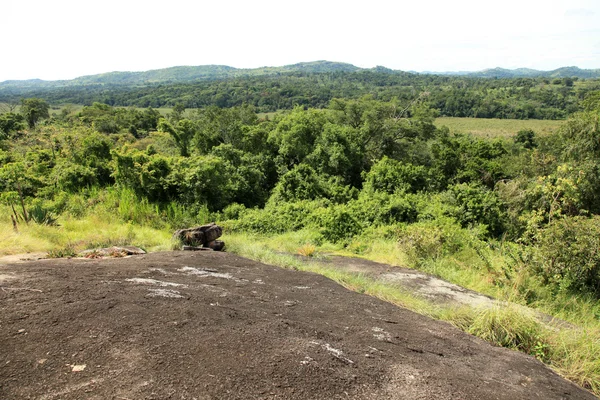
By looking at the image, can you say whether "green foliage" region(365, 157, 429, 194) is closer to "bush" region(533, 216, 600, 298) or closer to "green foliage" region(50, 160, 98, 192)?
"bush" region(533, 216, 600, 298)

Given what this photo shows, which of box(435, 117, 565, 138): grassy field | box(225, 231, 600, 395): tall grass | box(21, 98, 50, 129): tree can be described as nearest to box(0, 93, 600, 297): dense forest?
box(225, 231, 600, 395): tall grass

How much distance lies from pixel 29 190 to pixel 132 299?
15809 mm

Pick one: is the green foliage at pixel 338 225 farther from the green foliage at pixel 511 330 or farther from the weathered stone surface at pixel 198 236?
the green foliage at pixel 511 330

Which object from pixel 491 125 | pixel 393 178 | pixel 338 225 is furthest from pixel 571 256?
pixel 491 125

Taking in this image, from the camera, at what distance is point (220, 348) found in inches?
147

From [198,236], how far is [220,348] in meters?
6.27

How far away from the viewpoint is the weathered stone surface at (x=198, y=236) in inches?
376

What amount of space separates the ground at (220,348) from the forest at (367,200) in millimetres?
1346

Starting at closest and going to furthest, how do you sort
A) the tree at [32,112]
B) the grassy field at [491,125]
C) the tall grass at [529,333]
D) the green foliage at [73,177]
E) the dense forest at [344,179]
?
1. the tall grass at [529,333]
2. the dense forest at [344,179]
3. the green foliage at [73,177]
4. the tree at [32,112]
5. the grassy field at [491,125]

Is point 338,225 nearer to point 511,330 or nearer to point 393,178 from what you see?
point 393,178

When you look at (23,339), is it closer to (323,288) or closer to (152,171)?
(323,288)

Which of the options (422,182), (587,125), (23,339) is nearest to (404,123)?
(422,182)

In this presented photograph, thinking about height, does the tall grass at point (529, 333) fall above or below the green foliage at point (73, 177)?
below

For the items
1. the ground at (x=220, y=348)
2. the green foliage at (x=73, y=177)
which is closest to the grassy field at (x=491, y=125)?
the green foliage at (x=73, y=177)
